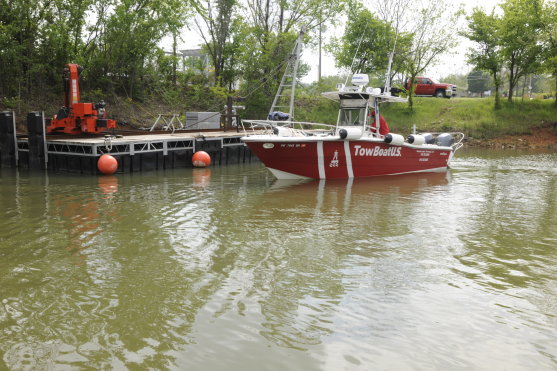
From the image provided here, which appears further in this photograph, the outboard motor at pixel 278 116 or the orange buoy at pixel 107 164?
the outboard motor at pixel 278 116

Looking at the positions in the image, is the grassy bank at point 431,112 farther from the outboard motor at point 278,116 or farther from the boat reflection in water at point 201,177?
the outboard motor at point 278,116

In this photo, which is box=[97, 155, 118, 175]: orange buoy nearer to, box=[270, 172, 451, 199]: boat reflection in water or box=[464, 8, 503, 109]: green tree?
box=[270, 172, 451, 199]: boat reflection in water

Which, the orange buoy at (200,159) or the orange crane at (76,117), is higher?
the orange crane at (76,117)

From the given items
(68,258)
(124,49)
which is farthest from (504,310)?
(124,49)

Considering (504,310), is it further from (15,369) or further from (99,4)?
(99,4)

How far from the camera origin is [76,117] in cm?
1875

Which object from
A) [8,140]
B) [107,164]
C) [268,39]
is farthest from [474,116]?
[8,140]

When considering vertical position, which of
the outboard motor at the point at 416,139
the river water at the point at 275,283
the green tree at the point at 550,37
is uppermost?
the green tree at the point at 550,37

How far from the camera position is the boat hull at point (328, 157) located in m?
14.9

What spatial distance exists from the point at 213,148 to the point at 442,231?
13.1m

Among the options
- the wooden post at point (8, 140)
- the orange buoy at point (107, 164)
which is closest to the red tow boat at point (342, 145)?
the orange buoy at point (107, 164)

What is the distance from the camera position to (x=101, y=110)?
19.0m

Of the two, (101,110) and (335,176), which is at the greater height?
(101,110)

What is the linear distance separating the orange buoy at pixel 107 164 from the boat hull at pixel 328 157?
15.6 feet
